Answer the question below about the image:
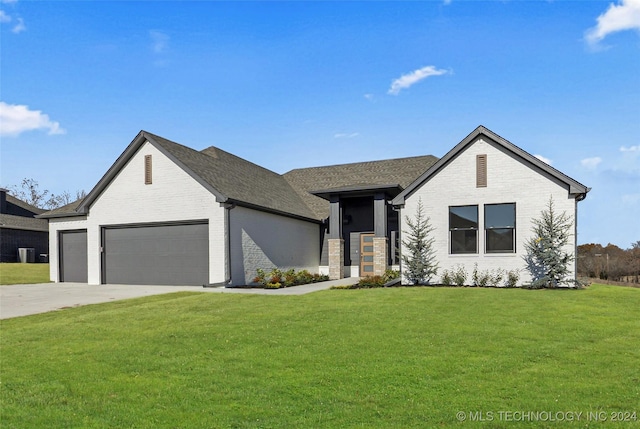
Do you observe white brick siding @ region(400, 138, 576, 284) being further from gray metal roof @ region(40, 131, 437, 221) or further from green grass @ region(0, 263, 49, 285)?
green grass @ region(0, 263, 49, 285)

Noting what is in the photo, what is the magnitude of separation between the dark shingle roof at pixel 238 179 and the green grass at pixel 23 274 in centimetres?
1170

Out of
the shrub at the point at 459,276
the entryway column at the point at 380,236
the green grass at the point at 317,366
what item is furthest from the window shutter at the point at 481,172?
the green grass at the point at 317,366

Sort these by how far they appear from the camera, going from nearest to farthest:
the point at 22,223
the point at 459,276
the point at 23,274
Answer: the point at 459,276, the point at 23,274, the point at 22,223

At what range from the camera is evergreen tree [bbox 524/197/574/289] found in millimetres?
17203

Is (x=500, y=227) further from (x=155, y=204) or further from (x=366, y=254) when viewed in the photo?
(x=155, y=204)

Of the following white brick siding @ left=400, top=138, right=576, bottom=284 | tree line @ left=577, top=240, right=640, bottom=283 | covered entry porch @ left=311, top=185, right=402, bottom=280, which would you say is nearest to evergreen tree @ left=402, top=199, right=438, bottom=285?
white brick siding @ left=400, top=138, right=576, bottom=284

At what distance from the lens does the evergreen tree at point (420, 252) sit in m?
19.4

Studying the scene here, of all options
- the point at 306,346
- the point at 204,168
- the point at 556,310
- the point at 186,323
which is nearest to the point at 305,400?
the point at 306,346

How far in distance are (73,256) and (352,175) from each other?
60.0 feet

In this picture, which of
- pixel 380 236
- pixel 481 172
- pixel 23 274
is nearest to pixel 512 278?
pixel 481 172

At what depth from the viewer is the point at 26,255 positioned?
33969mm

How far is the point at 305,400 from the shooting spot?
5.15 meters

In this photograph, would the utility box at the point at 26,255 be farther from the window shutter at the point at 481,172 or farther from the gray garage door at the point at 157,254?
the window shutter at the point at 481,172

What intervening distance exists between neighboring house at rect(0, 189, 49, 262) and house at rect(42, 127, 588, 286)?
1230 centimetres
